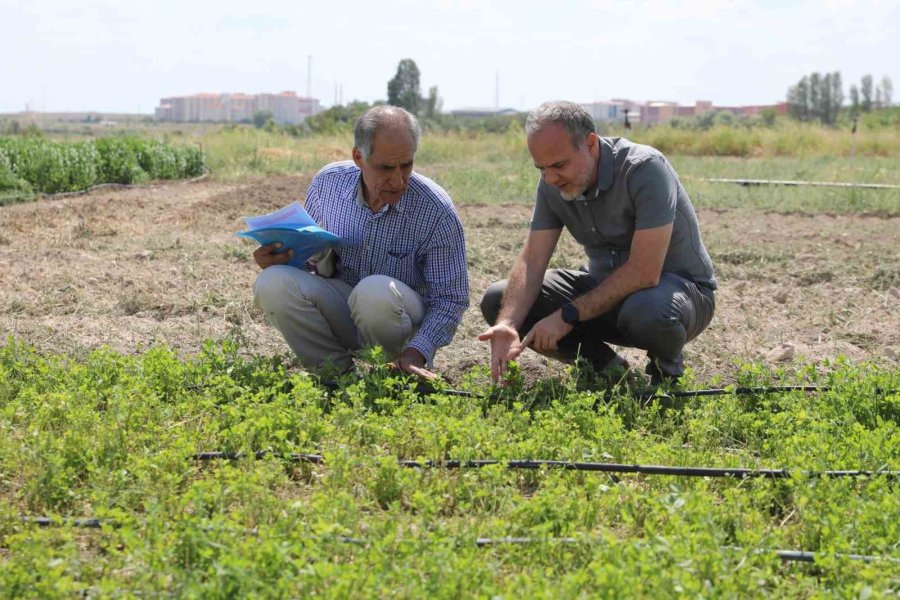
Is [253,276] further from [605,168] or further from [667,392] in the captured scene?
[667,392]

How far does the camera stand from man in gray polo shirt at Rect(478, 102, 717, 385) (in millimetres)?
4719

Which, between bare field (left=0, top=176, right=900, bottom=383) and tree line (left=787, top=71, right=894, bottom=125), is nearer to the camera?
bare field (left=0, top=176, right=900, bottom=383)

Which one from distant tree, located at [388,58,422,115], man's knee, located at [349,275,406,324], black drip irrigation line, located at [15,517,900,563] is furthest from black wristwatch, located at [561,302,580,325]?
distant tree, located at [388,58,422,115]

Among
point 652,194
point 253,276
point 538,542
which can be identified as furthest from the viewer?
point 253,276

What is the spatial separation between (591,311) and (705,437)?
84 cm

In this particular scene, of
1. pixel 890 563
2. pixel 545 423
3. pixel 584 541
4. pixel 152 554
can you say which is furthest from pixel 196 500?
pixel 890 563

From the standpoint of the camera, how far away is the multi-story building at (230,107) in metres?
121

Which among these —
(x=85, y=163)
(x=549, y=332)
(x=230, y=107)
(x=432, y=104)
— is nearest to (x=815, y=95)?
(x=432, y=104)

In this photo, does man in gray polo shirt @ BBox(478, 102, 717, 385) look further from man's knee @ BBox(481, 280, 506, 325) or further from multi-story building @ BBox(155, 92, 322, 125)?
multi-story building @ BBox(155, 92, 322, 125)

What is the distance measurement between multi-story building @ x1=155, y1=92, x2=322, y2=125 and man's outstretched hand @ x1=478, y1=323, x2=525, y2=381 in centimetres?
11571

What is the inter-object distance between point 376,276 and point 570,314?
3.28 ft

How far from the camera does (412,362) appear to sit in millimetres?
4953

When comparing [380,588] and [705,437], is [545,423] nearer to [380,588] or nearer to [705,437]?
[705,437]

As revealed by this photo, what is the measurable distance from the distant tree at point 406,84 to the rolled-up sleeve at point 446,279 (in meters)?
42.2
